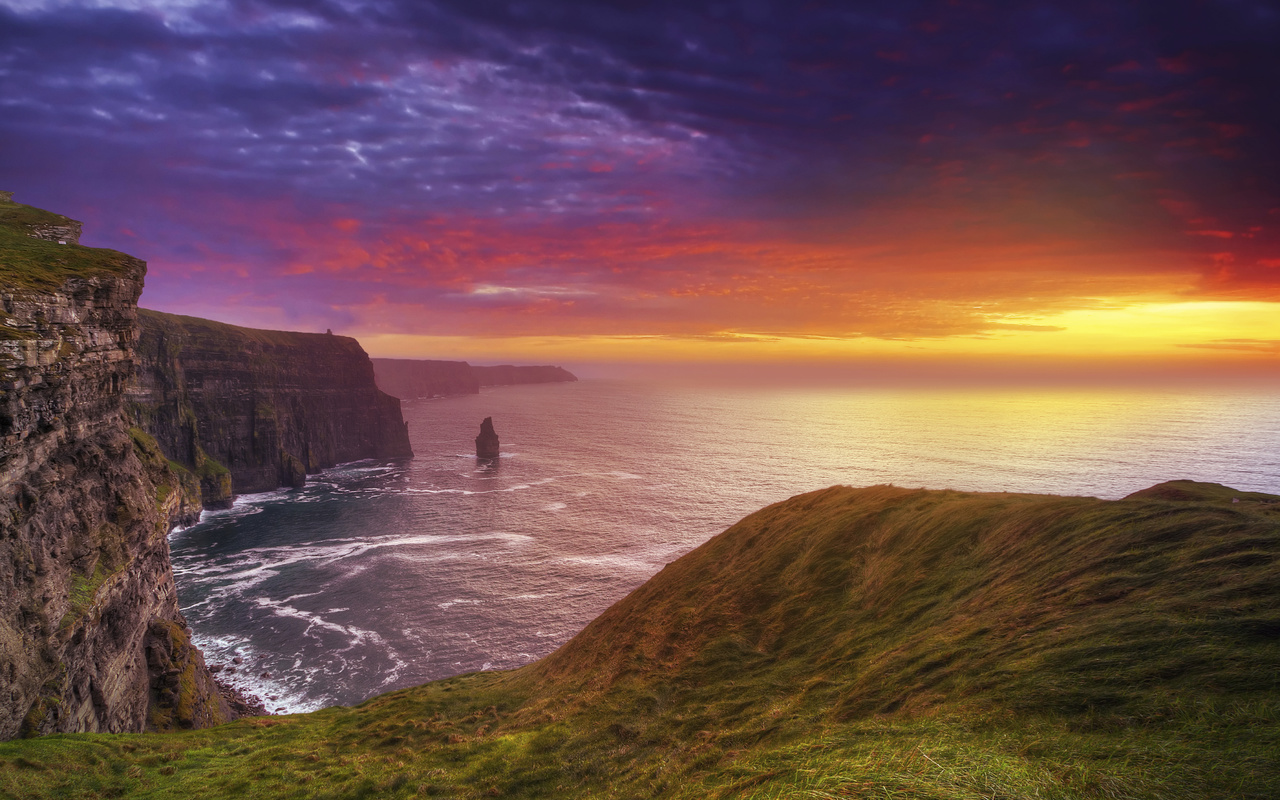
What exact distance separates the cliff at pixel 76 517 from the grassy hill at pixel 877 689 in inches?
151

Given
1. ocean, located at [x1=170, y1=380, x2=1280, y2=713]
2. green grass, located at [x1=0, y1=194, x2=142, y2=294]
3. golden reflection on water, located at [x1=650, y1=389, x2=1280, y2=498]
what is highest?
green grass, located at [x1=0, y1=194, x2=142, y2=294]

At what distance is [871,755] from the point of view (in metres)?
10.5

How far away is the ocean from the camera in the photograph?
5384cm

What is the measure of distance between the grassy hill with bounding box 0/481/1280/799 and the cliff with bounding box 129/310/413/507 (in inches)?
3824

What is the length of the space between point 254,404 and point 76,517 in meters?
110

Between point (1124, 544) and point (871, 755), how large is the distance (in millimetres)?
12156

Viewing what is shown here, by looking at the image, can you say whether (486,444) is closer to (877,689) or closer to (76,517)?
(76,517)

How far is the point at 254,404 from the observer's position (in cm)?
11838

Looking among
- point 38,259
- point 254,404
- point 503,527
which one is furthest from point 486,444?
point 38,259

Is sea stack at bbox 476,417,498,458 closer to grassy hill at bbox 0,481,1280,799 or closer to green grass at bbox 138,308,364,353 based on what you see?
green grass at bbox 138,308,364,353

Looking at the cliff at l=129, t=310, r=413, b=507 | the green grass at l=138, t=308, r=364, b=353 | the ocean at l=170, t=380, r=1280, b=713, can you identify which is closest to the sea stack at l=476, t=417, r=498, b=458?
the ocean at l=170, t=380, r=1280, b=713

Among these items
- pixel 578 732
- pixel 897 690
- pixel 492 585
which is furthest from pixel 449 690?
pixel 492 585

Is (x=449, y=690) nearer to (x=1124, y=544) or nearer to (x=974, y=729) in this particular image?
(x=974, y=729)

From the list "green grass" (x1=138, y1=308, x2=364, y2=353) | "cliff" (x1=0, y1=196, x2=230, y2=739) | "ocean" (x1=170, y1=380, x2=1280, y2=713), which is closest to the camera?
"cliff" (x1=0, y1=196, x2=230, y2=739)
